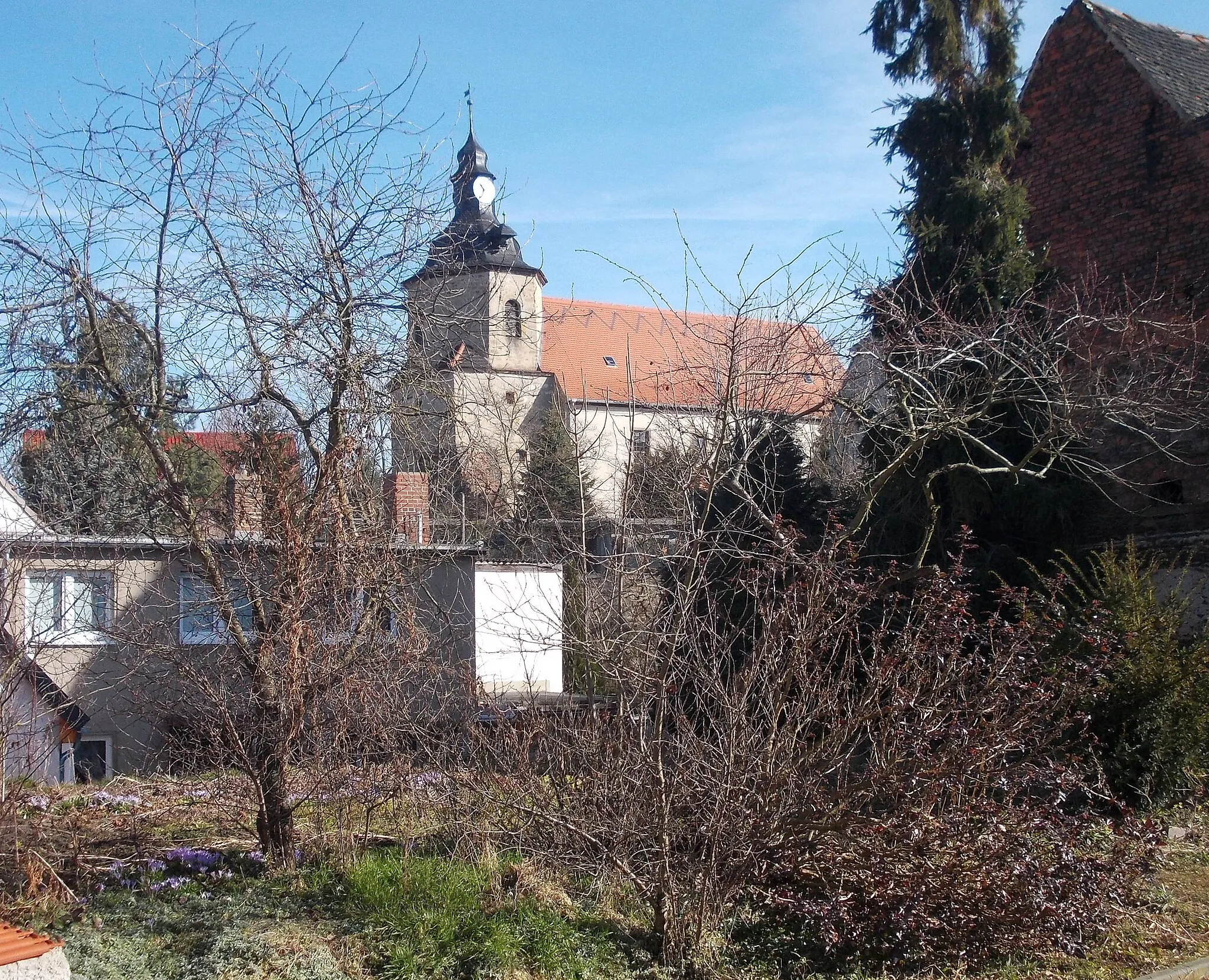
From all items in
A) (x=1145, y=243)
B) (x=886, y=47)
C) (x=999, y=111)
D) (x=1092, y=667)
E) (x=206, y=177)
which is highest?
(x=886, y=47)

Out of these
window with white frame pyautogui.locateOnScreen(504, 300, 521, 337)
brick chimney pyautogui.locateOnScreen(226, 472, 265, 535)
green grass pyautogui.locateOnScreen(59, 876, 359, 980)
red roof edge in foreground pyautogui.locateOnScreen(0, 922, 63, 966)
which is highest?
window with white frame pyautogui.locateOnScreen(504, 300, 521, 337)

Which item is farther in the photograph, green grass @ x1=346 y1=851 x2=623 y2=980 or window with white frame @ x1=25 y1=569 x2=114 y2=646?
window with white frame @ x1=25 y1=569 x2=114 y2=646

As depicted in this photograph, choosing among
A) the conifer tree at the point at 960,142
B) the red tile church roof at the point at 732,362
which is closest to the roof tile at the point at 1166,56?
the conifer tree at the point at 960,142

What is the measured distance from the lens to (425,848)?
7.00 m

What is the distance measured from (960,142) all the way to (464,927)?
12.1 meters

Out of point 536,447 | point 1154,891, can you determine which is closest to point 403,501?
point 536,447

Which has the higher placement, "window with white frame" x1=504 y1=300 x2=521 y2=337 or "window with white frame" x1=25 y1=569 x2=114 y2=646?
"window with white frame" x1=504 y1=300 x2=521 y2=337

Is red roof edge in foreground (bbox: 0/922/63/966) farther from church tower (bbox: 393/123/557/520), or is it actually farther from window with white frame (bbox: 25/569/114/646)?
church tower (bbox: 393/123/557/520)

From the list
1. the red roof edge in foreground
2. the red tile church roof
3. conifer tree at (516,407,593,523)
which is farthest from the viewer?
conifer tree at (516,407,593,523)

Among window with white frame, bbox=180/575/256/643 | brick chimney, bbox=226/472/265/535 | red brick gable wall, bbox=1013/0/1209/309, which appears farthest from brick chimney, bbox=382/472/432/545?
red brick gable wall, bbox=1013/0/1209/309

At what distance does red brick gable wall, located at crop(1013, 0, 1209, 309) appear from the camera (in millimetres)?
13680

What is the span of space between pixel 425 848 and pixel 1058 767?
3.99 metres

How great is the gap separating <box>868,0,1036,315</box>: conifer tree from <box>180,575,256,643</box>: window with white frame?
902cm

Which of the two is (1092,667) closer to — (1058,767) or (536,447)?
(1058,767)
